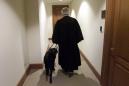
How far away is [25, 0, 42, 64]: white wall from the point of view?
3154mm

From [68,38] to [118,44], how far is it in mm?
1363

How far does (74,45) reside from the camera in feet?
9.82

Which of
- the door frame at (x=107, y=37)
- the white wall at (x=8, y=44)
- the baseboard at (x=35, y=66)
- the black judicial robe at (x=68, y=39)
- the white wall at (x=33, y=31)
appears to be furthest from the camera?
the baseboard at (x=35, y=66)

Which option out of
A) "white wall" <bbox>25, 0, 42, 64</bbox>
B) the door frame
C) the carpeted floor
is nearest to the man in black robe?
the carpeted floor

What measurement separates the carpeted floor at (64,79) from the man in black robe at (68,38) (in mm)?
250

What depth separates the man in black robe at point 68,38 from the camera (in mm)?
2977

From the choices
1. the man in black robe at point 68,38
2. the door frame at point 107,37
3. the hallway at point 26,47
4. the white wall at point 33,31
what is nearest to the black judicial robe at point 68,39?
the man in black robe at point 68,38

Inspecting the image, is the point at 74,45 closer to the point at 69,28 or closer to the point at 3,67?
the point at 69,28

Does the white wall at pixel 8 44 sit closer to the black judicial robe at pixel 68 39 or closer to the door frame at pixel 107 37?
the black judicial robe at pixel 68 39

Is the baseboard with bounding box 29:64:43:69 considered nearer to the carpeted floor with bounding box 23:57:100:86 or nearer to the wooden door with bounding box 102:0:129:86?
the carpeted floor with bounding box 23:57:100:86

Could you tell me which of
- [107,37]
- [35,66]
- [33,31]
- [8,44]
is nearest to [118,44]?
[107,37]

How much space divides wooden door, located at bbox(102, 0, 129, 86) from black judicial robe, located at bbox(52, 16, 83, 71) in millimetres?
1022

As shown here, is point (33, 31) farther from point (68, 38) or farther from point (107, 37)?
point (107, 37)

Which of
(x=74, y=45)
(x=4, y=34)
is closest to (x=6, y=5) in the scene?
(x=4, y=34)
